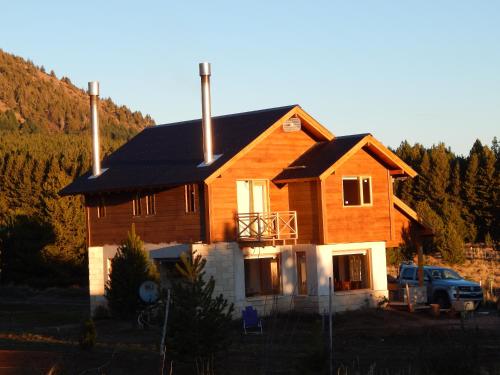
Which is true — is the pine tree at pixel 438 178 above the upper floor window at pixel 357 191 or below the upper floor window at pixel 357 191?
above

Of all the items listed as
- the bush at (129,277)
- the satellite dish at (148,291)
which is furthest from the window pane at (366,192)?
the satellite dish at (148,291)

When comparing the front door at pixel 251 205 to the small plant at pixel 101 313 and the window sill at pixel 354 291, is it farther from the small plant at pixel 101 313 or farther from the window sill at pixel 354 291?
the small plant at pixel 101 313

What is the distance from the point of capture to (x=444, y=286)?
36.8 meters

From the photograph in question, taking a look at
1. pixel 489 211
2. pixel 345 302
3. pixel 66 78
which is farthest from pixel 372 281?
pixel 66 78

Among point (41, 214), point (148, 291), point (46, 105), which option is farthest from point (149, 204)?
point (46, 105)

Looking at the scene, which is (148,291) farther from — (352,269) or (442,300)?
(442,300)

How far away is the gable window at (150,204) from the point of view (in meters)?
35.5

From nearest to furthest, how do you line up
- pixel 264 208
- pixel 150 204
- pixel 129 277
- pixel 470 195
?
1. pixel 129 277
2. pixel 264 208
3. pixel 150 204
4. pixel 470 195

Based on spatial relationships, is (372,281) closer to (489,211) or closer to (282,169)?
(282,169)

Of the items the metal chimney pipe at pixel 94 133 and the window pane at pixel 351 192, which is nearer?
the window pane at pixel 351 192

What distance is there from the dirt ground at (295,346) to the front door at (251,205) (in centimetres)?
318

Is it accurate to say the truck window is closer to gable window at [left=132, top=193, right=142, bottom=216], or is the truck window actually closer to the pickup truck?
the pickup truck

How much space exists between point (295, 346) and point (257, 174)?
10597 mm

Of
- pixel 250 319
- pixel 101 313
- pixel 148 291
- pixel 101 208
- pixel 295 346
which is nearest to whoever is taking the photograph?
pixel 295 346
